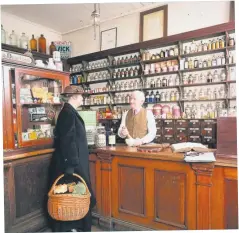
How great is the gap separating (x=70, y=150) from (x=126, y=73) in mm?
2818

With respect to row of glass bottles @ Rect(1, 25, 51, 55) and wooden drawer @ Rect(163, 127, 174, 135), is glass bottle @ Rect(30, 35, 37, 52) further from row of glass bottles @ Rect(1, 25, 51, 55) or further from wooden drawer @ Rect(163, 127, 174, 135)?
wooden drawer @ Rect(163, 127, 174, 135)

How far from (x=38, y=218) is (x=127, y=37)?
3.77 meters

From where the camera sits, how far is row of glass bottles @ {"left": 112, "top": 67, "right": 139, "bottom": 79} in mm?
4263

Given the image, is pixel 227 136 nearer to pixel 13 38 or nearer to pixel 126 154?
pixel 126 154

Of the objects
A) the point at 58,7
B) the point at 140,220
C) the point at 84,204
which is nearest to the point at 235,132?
the point at 140,220

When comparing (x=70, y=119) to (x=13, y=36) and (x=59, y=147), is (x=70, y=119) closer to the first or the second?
(x=59, y=147)

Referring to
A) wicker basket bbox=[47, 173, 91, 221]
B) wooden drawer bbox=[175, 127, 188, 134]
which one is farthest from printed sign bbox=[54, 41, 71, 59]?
wicker basket bbox=[47, 173, 91, 221]

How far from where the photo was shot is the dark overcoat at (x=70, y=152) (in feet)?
6.02

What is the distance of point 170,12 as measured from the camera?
4.09 metres

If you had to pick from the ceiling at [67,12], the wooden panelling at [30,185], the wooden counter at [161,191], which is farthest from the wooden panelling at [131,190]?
the ceiling at [67,12]

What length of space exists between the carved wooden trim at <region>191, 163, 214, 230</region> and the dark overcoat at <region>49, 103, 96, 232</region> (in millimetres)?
926

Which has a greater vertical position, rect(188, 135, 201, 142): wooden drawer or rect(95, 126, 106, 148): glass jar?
rect(95, 126, 106, 148): glass jar

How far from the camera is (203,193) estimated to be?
1.64 m

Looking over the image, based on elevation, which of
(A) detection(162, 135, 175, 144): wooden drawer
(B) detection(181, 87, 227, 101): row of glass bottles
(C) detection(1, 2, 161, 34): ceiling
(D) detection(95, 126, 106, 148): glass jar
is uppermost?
(C) detection(1, 2, 161, 34): ceiling
